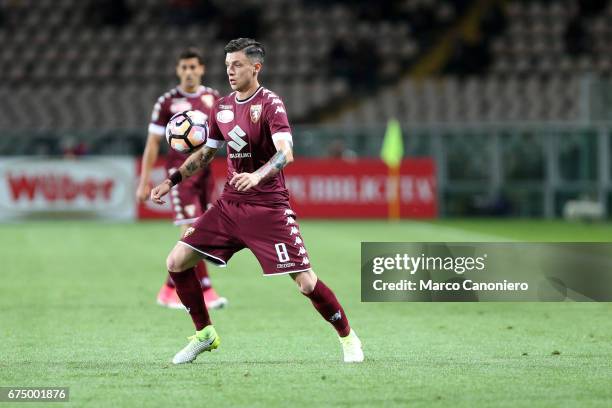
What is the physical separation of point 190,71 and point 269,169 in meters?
4.04

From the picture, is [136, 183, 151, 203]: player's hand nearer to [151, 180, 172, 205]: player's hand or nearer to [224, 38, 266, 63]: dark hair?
[151, 180, 172, 205]: player's hand

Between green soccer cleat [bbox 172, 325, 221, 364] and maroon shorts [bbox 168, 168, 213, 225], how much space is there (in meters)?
3.63

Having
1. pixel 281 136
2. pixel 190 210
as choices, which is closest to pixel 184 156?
pixel 190 210

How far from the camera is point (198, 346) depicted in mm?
8008

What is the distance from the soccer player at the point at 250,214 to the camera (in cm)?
777

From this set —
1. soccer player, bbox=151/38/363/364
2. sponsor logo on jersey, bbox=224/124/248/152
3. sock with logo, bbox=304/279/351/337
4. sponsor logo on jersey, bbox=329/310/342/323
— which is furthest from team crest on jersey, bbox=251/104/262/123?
sponsor logo on jersey, bbox=329/310/342/323

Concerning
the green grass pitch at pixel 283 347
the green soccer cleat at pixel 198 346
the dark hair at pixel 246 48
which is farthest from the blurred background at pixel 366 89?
the dark hair at pixel 246 48

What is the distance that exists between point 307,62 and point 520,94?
5.62 m

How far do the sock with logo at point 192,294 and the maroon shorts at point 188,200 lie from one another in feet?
11.5

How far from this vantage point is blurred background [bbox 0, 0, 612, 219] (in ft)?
92.2

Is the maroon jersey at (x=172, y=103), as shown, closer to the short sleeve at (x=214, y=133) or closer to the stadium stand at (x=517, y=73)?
the short sleeve at (x=214, y=133)

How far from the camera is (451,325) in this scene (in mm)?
10266

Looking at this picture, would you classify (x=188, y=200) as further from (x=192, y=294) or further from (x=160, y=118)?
(x=192, y=294)

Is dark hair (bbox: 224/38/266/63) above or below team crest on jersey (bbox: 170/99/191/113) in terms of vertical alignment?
above
